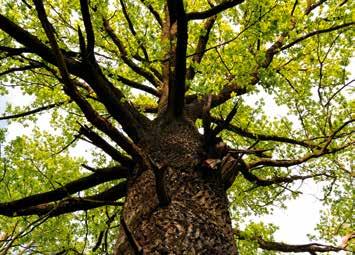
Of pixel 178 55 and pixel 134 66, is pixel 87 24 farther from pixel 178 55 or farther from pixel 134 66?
pixel 134 66

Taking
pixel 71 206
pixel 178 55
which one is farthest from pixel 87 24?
pixel 71 206

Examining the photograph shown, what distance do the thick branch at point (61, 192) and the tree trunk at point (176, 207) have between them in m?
0.42

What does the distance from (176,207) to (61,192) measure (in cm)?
171

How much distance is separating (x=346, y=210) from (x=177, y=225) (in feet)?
24.0

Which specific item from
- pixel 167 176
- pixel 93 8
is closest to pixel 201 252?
pixel 167 176

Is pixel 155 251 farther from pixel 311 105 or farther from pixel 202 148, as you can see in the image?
pixel 311 105

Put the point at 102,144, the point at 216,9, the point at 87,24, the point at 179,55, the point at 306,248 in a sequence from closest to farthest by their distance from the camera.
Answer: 1. the point at 87,24
2. the point at 216,9
3. the point at 102,144
4. the point at 179,55
5. the point at 306,248

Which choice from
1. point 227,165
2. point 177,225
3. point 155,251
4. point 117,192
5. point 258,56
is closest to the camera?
point 155,251

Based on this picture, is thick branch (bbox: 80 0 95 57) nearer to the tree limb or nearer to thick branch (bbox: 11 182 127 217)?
the tree limb

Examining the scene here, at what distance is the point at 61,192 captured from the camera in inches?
172

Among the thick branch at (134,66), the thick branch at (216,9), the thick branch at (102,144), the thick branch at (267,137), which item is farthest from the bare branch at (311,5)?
the thick branch at (102,144)

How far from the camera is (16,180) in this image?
7.94m

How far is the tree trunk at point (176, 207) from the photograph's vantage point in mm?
2998

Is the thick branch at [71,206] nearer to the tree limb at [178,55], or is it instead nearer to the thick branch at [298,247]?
the tree limb at [178,55]
